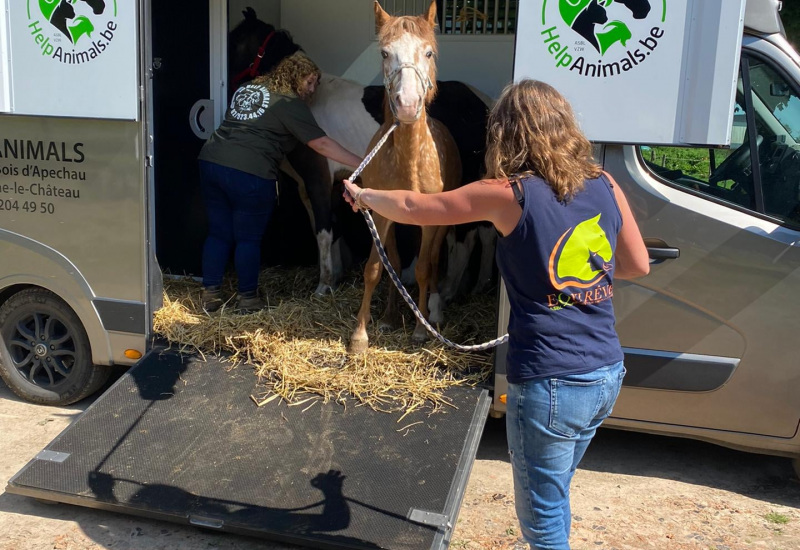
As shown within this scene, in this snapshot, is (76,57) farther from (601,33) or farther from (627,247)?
(627,247)

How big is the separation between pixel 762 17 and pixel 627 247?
1.54 m

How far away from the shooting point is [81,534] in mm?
3287

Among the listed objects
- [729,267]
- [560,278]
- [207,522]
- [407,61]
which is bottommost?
[207,522]

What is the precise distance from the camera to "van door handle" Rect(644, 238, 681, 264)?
11.0 feet

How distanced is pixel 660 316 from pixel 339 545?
1.75 m

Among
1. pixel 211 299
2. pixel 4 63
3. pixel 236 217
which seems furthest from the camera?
pixel 211 299

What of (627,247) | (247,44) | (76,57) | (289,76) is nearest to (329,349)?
(289,76)

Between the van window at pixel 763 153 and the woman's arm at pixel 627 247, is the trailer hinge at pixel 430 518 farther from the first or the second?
the van window at pixel 763 153

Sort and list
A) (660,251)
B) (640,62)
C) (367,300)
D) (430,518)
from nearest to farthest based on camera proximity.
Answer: (430,518), (640,62), (660,251), (367,300)

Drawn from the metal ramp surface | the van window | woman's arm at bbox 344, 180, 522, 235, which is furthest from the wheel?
the van window

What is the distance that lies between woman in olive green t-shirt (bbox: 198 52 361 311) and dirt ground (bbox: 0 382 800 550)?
Answer: 1317mm

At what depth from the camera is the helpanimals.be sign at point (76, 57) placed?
377 cm

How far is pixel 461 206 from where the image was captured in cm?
228

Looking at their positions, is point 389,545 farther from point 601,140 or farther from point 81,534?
point 601,140
